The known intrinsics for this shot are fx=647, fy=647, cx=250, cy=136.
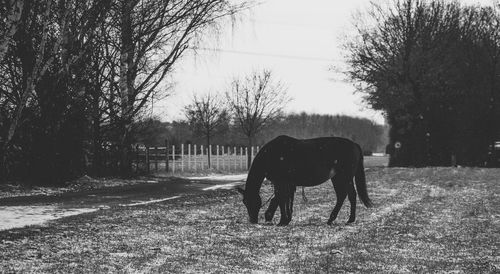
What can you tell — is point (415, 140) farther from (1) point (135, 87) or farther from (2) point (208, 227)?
(2) point (208, 227)

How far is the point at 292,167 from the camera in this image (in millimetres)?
10930

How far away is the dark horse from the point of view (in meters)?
11.0

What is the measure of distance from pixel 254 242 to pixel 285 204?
209 cm

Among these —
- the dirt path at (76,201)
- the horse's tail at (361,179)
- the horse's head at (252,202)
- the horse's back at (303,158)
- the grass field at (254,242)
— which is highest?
the horse's back at (303,158)

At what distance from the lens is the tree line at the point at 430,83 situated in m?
45.0

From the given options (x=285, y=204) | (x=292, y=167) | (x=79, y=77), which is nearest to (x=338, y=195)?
(x=285, y=204)

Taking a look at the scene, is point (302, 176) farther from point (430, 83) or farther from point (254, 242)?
point (430, 83)

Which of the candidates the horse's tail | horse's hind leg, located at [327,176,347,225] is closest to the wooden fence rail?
the horse's tail

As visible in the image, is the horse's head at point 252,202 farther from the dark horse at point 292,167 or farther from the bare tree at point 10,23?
the bare tree at point 10,23

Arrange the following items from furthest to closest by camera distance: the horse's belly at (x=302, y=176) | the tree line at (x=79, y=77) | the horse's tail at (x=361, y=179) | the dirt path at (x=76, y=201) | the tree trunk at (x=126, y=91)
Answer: the tree trunk at (x=126, y=91)
the tree line at (x=79, y=77)
the dirt path at (x=76, y=201)
the horse's tail at (x=361, y=179)
the horse's belly at (x=302, y=176)

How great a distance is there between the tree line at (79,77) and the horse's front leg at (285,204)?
6.40m

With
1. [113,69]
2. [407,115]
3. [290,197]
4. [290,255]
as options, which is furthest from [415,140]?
[290,255]

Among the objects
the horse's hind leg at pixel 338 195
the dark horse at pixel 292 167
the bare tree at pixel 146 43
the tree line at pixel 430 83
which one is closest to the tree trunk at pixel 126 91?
the bare tree at pixel 146 43

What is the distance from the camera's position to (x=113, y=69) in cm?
2572
